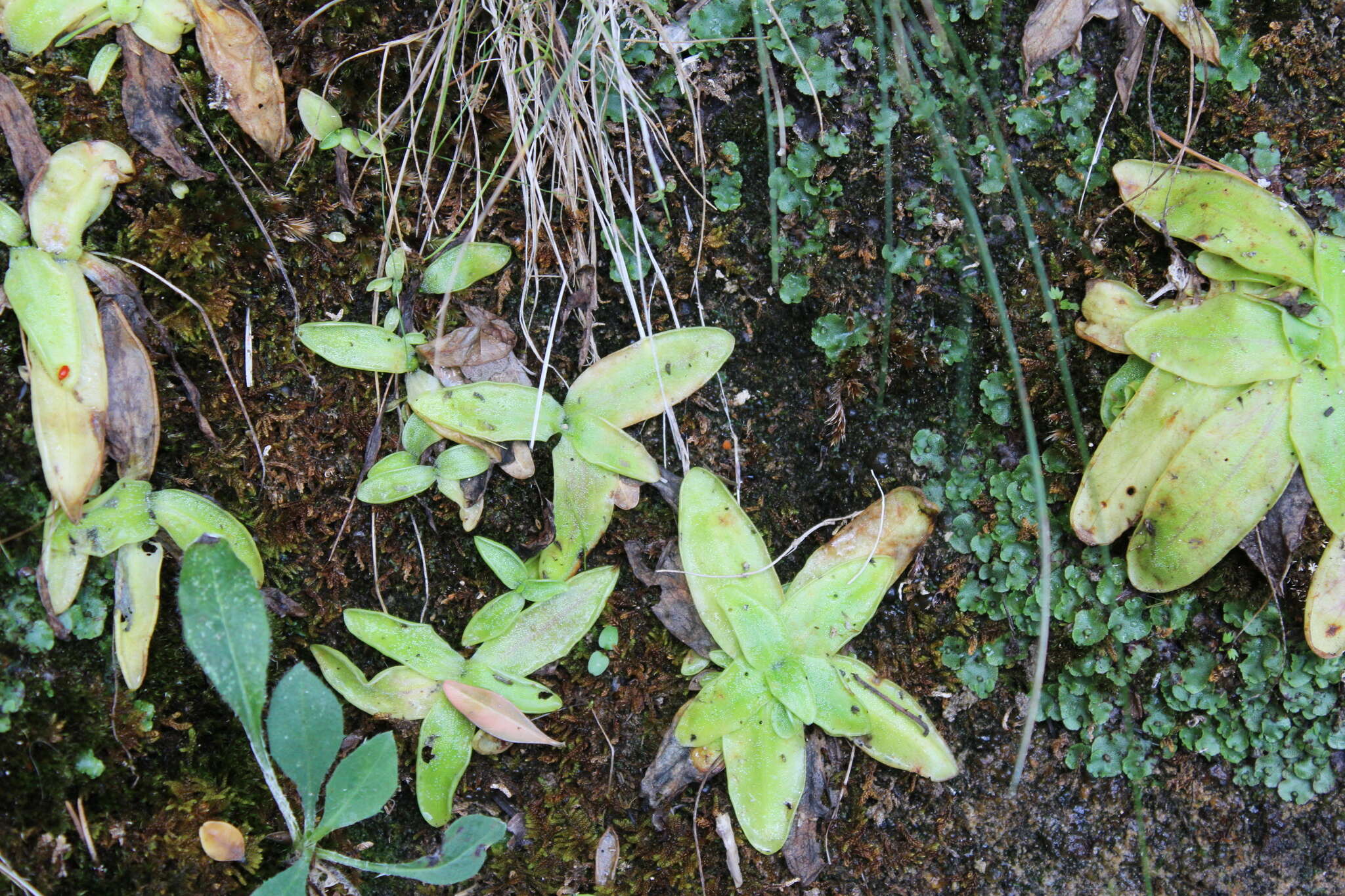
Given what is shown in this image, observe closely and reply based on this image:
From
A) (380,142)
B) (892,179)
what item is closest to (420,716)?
(380,142)

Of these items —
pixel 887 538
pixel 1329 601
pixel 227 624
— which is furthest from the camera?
pixel 887 538

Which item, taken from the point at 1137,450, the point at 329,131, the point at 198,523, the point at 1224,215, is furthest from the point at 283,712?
the point at 1224,215

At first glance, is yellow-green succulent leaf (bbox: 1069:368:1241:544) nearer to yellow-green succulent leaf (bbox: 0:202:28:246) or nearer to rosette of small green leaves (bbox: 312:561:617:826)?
rosette of small green leaves (bbox: 312:561:617:826)

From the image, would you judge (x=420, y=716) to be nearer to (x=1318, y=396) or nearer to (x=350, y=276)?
(x=350, y=276)

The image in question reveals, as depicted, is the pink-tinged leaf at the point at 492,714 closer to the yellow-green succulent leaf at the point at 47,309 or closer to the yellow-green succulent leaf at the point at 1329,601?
the yellow-green succulent leaf at the point at 47,309

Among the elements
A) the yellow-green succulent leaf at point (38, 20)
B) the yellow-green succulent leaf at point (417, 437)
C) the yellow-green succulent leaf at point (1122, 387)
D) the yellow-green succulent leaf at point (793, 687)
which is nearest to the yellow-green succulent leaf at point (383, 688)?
the yellow-green succulent leaf at point (417, 437)

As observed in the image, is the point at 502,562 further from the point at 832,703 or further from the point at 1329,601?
the point at 1329,601
